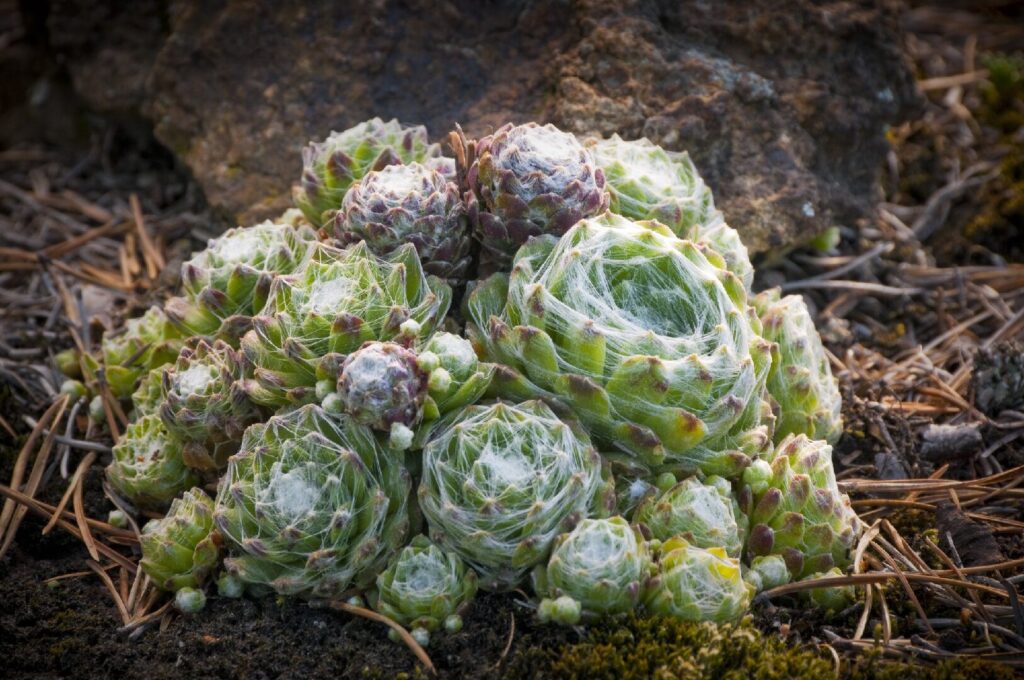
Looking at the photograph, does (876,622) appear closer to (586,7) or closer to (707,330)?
(707,330)

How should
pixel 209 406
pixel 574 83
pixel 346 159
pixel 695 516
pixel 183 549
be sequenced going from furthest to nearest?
pixel 574 83 < pixel 346 159 < pixel 209 406 < pixel 183 549 < pixel 695 516

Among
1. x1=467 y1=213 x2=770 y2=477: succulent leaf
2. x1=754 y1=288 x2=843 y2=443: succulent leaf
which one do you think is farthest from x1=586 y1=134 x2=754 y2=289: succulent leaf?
x1=467 y1=213 x2=770 y2=477: succulent leaf

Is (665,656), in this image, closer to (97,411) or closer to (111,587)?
(111,587)

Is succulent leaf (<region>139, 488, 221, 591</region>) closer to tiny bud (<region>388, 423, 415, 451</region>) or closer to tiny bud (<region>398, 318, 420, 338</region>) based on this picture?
tiny bud (<region>388, 423, 415, 451</region>)

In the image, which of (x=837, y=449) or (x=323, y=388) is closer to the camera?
(x=323, y=388)

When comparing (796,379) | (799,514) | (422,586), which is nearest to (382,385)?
(422,586)

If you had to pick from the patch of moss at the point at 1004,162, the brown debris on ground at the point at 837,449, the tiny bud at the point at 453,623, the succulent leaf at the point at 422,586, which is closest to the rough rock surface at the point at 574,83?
the brown debris on ground at the point at 837,449

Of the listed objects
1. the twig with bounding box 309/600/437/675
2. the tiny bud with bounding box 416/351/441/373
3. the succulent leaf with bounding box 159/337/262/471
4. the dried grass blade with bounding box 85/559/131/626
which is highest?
the tiny bud with bounding box 416/351/441/373
